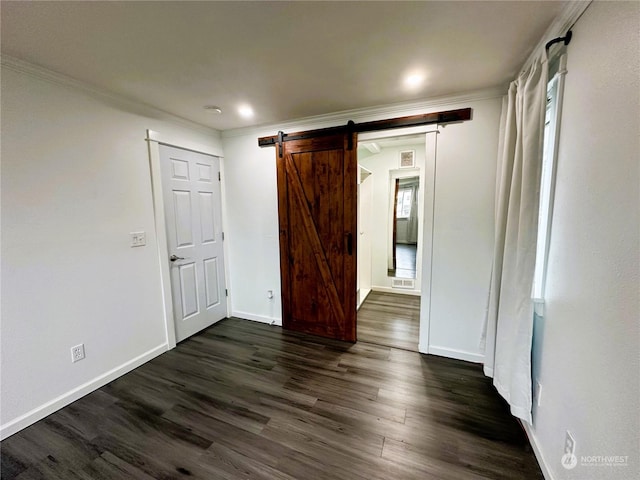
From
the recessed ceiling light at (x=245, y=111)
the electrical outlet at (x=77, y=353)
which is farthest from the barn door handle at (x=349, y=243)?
the electrical outlet at (x=77, y=353)

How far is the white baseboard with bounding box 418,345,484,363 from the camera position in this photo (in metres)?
2.33

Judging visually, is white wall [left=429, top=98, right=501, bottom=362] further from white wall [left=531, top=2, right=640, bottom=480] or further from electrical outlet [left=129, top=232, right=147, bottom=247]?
electrical outlet [left=129, top=232, right=147, bottom=247]

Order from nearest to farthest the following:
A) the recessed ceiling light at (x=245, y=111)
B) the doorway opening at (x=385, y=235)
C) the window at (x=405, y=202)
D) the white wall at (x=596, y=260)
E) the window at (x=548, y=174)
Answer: the white wall at (x=596, y=260) → the window at (x=548, y=174) → the recessed ceiling light at (x=245, y=111) → the doorway opening at (x=385, y=235) → the window at (x=405, y=202)

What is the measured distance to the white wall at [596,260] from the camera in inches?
33.5

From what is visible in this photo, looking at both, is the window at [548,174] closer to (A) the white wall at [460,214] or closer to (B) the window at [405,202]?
(A) the white wall at [460,214]

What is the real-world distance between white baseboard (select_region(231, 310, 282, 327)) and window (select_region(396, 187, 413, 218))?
148 inches

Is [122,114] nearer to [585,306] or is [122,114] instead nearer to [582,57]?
[582,57]

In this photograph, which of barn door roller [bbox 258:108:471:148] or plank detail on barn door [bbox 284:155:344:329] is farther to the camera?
plank detail on barn door [bbox 284:155:344:329]

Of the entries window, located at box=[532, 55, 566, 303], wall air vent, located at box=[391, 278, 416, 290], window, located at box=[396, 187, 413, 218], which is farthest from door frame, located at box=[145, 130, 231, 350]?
window, located at box=[396, 187, 413, 218]

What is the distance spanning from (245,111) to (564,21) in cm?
231

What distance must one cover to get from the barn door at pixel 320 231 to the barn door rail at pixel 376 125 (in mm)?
44

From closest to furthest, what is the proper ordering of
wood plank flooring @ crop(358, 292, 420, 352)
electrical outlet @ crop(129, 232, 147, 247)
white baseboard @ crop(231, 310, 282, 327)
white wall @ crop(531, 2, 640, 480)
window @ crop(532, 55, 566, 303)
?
white wall @ crop(531, 2, 640, 480), window @ crop(532, 55, 566, 303), electrical outlet @ crop(129, 232, 147, 247), wood plank flooring @ crop(358, 292, 420, 352), white baseboard @ crop(231, 310, 282, 327)

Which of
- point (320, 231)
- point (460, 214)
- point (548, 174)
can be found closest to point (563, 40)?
point (548, 174)

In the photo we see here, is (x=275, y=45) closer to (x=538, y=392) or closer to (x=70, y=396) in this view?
(x=538, y=392)
